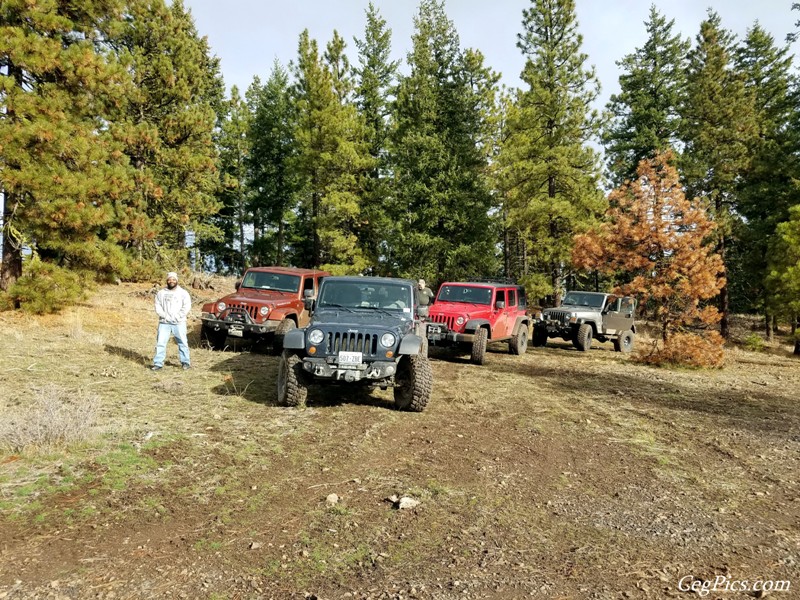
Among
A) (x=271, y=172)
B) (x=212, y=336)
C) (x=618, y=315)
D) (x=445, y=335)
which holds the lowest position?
(x=212, y=336)

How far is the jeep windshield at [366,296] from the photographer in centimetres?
799

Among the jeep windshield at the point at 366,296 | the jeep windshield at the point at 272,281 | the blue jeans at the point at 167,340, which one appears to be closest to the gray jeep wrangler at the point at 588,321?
the jeep windshield at the point at 272,281

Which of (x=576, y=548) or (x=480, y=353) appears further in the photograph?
(x=480, y=353)

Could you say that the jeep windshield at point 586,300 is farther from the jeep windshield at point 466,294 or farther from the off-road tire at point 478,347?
the off-road tire at point 478,347

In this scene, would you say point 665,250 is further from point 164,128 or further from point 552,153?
point 164,128

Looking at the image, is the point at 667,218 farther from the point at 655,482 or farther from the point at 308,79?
the point at 308,79

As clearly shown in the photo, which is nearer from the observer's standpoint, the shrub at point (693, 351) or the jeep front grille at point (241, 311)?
the jeep front grille at point (241, 311)

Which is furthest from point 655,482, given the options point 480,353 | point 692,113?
point 692,113

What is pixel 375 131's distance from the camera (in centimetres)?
2655

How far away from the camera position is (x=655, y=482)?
4.77m

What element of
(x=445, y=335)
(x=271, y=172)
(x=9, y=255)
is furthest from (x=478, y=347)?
(x=271, y=172)

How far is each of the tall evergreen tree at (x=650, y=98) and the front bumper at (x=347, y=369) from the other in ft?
82.1

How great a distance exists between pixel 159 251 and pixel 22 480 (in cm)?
1921

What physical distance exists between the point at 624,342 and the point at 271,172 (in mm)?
25360
